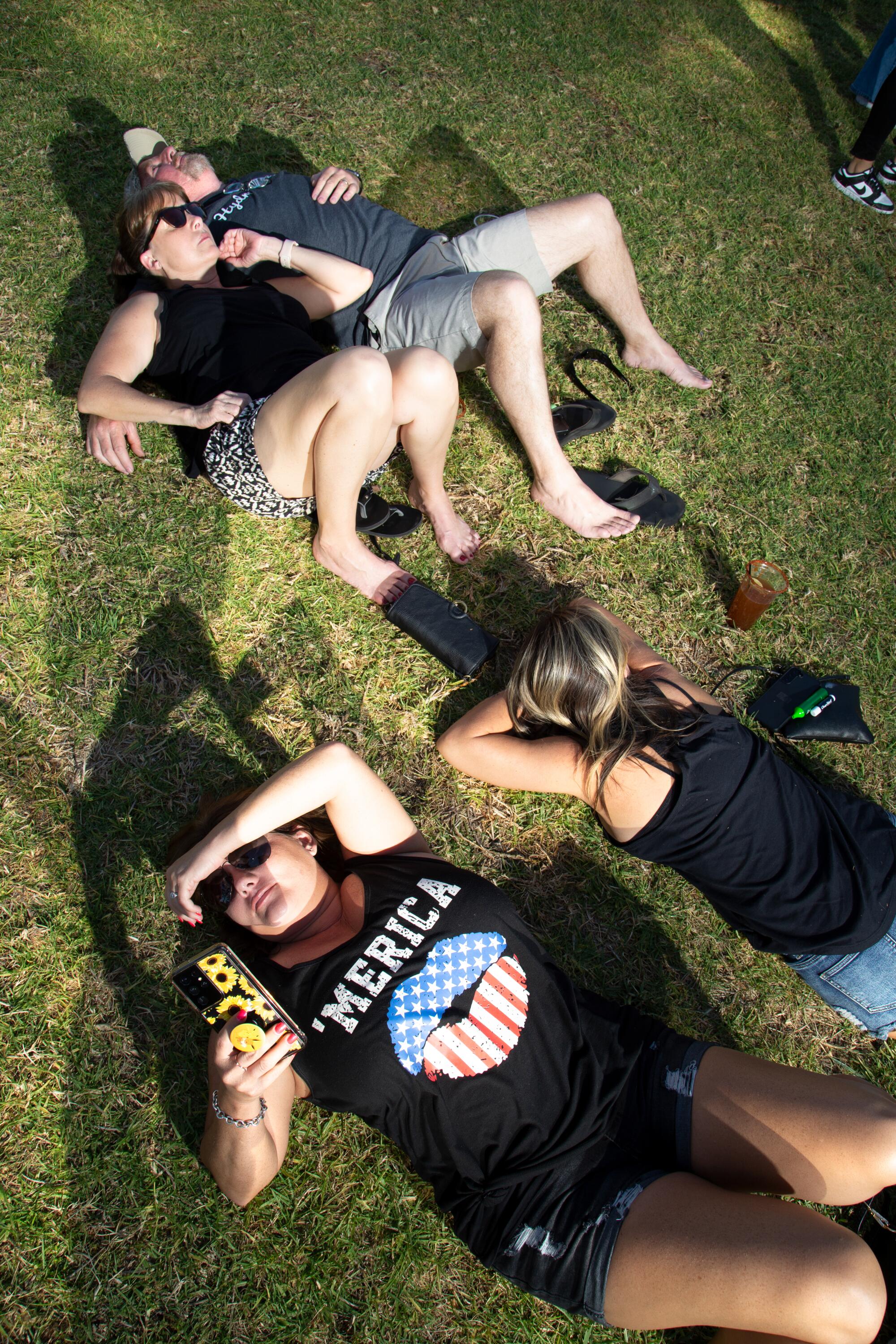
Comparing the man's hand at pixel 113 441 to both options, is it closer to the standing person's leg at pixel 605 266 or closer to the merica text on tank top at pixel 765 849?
the standing person's leg at pixel 605 266

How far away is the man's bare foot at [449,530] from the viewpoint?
148 inches

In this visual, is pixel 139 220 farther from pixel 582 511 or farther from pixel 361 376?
pixel 582 511

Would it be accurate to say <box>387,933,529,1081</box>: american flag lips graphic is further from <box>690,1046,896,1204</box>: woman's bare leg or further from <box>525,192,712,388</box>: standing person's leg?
<box>525,192,712,388</box>: standing person's leg

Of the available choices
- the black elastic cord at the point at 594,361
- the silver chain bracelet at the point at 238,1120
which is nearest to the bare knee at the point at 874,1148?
the silver chain bracelet at the point at 238,1120

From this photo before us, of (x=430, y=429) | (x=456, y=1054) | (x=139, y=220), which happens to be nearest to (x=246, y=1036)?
(x=456, y=1054)

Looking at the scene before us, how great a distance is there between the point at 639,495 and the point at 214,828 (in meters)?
2.64

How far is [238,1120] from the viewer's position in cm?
234

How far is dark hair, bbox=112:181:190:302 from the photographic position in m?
3.41

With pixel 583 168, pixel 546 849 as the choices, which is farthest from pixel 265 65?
pixel 546 849

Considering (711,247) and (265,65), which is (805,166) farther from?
(265,65)

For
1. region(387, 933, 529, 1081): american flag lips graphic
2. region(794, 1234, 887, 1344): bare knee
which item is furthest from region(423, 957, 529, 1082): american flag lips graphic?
region(794, 1234, 887, 1344): bare knee

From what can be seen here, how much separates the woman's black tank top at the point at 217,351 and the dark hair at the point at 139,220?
0.21 m

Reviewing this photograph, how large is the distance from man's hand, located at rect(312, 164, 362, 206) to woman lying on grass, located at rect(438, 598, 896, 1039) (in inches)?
103

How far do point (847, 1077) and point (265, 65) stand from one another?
6295 millimetres
